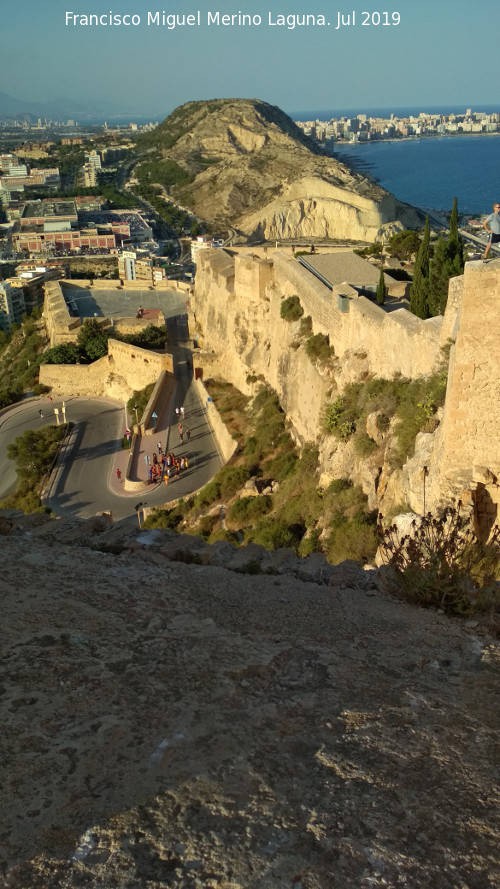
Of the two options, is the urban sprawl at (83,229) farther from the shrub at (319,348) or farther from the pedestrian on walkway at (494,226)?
the pedestrian on walkway at (494,226)

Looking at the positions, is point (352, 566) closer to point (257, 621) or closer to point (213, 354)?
point (257, 621)

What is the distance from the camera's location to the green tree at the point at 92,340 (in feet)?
88.6

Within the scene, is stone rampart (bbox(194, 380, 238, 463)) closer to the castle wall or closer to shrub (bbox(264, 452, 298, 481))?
shrub (bbox(264, 452, 298, 481))

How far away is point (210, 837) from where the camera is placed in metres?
2.26

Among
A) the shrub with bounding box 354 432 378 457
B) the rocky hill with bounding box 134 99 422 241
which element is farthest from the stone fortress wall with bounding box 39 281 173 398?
the rocky hill with bounding box 134 99 422 241

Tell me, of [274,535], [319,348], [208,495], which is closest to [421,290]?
[319,348]

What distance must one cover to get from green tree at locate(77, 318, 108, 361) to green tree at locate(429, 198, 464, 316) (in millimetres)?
15892

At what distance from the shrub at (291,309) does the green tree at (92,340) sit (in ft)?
42.0

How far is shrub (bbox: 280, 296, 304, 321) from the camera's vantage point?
15.1 meters

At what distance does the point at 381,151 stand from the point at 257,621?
182 metres

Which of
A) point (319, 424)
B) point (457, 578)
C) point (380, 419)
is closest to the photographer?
point (457, 578)

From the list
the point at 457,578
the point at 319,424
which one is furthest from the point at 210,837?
the point at 319,424

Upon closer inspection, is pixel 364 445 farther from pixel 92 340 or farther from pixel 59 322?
pixel 59 322

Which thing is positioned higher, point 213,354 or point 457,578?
point 457,578
